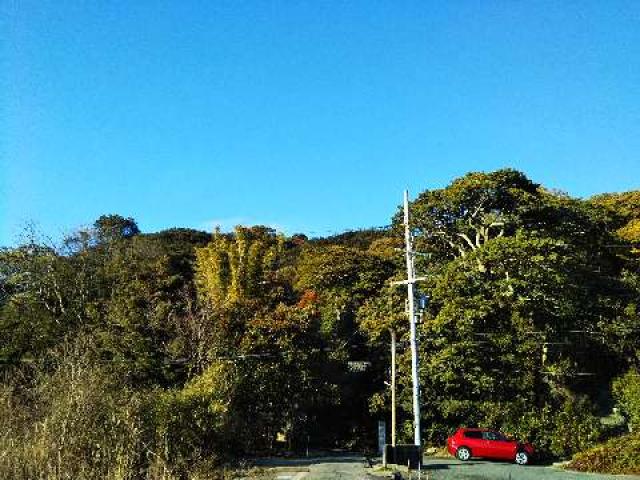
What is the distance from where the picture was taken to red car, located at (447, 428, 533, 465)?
3061cm

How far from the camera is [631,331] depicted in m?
34.0

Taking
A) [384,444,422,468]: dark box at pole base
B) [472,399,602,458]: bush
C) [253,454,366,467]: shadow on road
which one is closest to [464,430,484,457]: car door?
[472,399,602,458]: bush

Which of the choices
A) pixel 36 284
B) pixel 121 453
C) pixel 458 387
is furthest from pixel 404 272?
pixel 121 453

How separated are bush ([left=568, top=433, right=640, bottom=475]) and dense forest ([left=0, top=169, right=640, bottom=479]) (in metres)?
2.31

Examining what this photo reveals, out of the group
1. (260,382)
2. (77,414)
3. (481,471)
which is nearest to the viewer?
(77,414)

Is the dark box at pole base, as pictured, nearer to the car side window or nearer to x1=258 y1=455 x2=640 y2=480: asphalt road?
x1=258 y1=455 x2=640 y2=480: asphalt road

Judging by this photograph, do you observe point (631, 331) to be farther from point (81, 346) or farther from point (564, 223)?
point (81, 346)

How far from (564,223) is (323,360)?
1382cm

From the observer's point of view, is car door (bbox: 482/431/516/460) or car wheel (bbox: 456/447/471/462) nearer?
car door (bbox: 482/431/516/460)

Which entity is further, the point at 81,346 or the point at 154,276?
the point at 154,276

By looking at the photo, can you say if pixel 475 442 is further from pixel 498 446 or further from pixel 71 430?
pixel 71 430

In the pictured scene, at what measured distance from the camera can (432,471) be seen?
26.9 meters

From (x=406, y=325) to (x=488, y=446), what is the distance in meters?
7.30

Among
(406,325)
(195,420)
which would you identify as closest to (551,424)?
(406,325)
